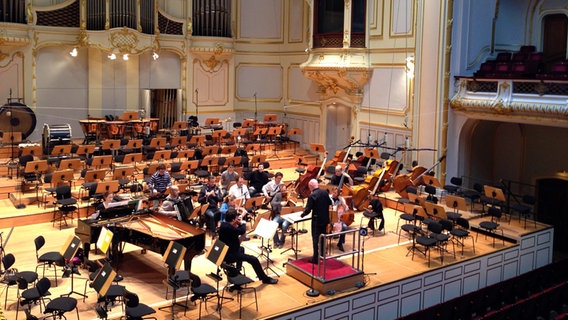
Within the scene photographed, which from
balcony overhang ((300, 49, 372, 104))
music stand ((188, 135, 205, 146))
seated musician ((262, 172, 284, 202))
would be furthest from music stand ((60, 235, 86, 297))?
balcony overhang ((300, 49, 372, 104))

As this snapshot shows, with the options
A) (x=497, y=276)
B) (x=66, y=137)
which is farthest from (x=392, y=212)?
(x=66, y=137)

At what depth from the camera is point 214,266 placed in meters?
11.1

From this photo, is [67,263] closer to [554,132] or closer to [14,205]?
[14,205]

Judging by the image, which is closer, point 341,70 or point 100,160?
point 100,160

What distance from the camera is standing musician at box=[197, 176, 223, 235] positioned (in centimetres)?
1249

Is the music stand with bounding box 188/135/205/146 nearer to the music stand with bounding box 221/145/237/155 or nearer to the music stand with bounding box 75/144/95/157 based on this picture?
the music stand with bounding box 221/145/237/155

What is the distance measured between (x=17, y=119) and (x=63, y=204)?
214 inches

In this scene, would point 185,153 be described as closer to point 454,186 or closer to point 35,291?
point 454,186

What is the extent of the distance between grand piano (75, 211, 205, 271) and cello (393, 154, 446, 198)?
7.23m

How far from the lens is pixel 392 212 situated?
1539 cm

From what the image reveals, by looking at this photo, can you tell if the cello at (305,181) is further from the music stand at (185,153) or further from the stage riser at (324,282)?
the stage riser at (324,282)

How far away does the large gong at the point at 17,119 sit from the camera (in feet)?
54.2

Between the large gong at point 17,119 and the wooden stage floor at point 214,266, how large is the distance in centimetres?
229

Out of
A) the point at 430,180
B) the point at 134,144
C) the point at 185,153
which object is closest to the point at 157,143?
the point at 134,144
